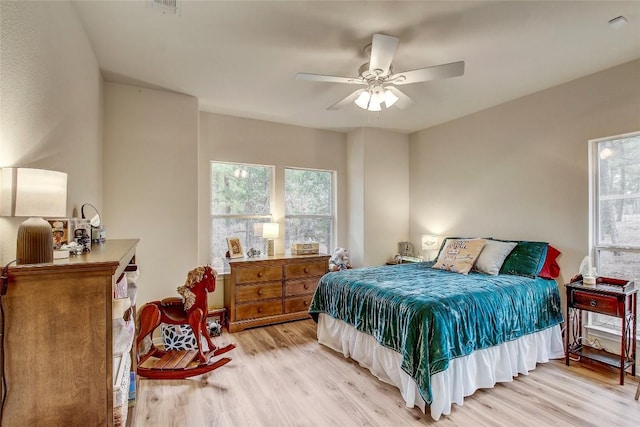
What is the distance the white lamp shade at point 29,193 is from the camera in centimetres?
115

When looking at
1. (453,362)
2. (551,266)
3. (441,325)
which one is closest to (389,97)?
(441,325)

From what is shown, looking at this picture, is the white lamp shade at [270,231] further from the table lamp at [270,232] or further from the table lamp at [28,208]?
the table lamp at [28,208]

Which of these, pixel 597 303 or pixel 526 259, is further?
pixel 526 259

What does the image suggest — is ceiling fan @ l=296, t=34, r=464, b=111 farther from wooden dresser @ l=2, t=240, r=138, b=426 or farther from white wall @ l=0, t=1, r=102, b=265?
wooden dresser @ l=2, t=240, r=138, b=426

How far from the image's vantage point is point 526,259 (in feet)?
10.4

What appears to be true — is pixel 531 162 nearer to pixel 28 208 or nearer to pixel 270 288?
pixel 270 288

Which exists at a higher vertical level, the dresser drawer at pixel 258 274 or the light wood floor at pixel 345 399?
the dresser drawer at pixel 258 274

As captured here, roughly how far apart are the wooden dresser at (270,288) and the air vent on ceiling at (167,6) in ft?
8.28

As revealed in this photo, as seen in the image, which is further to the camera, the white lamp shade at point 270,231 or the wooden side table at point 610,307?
the white lamp shade at point 270,231

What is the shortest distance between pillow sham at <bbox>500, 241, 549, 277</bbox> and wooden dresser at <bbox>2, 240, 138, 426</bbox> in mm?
3405

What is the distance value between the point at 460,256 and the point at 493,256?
321 millimetres

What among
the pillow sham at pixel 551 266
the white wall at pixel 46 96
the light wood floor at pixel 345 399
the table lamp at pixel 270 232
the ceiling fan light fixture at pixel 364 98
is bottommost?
the light wood floor at pixel 345 399

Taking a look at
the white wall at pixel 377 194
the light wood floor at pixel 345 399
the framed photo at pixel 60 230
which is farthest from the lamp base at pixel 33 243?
the white wall at pixel 377 194

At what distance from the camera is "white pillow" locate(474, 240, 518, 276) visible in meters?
3.24
